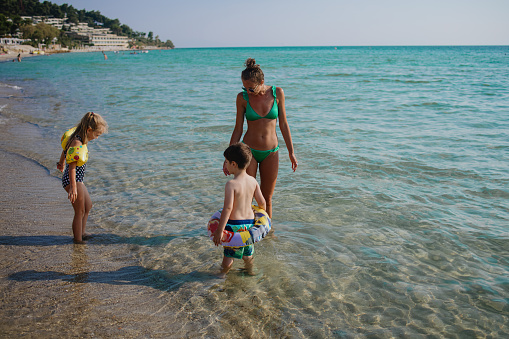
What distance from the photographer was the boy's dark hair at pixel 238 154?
367cm

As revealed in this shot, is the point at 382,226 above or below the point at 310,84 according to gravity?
below

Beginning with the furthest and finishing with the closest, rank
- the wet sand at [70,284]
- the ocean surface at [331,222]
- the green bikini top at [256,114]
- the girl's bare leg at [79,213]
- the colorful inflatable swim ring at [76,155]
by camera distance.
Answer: the girl's bare leg at [79,213]
the green bikini top at [256,114]
the colorful inflatable swim ring at [76,155]
the ocean surface at [331,222]
the wet sand at [70,284]

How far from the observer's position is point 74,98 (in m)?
18.8

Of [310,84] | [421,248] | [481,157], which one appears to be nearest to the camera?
[421,248]

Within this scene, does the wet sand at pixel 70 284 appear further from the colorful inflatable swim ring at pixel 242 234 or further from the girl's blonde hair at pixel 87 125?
the girl's blonde hair at pixel 87 125

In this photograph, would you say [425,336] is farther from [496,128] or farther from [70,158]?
[496,128]

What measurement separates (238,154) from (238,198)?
433mm

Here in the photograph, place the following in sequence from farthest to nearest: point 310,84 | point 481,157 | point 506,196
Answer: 1. point 310,84
2. point 481,157
3. point 506,196

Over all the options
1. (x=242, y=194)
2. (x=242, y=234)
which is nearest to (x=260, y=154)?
(x=242, y=194)

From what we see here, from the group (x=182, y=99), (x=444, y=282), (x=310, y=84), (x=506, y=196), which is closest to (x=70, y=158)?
(x=444, y=282)

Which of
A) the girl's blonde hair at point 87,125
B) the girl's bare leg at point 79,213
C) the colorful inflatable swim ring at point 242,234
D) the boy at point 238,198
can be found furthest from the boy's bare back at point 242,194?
the girl's bare leg at point 79,213

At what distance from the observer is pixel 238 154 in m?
3.68

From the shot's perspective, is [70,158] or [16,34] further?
[16,34]

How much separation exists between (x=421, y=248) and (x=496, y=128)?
8.63 m
